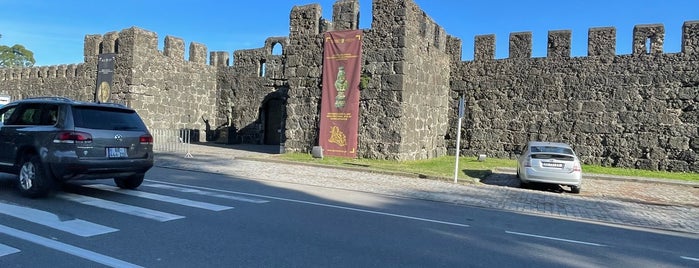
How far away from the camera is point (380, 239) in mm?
6527

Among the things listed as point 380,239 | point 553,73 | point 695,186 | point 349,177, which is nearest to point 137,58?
point 349,177

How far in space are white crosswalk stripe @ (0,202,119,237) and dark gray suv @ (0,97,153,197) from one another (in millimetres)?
856

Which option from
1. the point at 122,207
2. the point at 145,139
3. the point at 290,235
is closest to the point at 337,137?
the point at 145,139

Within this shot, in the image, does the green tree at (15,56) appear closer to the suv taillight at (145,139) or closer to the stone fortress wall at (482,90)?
the stone fortress wall at (482,90)

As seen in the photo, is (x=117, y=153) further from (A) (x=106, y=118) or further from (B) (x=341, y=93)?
(B) (x=341, y=93)

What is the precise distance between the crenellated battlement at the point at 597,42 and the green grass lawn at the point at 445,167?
447 cm

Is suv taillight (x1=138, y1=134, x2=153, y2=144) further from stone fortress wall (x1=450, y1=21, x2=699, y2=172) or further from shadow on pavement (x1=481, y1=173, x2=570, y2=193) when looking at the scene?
stone fortress wall (x1=450, y1=21, x2=699, y2=172)

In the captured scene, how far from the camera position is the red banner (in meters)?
18.9

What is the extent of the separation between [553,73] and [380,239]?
16.0 m

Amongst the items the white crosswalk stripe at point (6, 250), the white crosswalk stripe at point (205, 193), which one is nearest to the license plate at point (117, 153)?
the white crosswalk stripe at point (205, 193)

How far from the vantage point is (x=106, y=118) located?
885cm

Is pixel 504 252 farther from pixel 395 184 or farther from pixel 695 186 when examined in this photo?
pixel 695 186

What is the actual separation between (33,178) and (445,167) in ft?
40.9

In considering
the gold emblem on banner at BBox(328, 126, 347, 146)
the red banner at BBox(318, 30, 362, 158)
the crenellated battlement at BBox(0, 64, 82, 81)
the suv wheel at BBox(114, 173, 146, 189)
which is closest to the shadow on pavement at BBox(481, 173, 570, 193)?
the red banner at BBox(318, 30, 362, 158)
